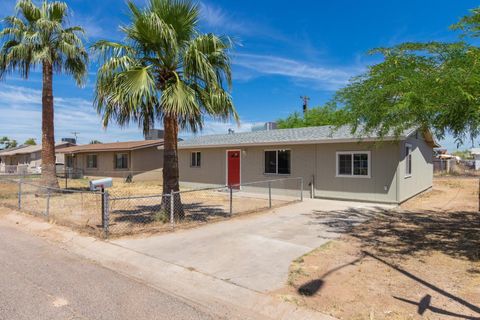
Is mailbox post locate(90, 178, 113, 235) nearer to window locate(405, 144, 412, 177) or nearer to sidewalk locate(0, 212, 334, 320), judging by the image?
sidewalk locate(0, 212, 334, 320)

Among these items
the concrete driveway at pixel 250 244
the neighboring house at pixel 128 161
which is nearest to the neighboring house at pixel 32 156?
the neighboring house at pixel 128 161

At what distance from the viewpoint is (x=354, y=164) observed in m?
13.3

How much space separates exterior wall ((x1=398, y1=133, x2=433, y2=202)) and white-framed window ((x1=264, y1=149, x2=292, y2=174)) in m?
4.74

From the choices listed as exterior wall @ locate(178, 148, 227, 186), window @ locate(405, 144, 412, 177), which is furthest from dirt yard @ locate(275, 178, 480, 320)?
exterior wall @ locate(178, 148, 227, 186)

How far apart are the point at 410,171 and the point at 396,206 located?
2.93 meters

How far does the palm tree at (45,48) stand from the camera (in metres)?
14.5

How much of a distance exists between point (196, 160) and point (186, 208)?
322 inches

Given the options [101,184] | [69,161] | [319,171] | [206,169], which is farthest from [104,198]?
[69,161]

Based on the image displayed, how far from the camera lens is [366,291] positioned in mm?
4480

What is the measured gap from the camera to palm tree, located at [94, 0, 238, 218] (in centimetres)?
766

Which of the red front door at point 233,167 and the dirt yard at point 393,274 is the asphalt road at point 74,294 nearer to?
the dirt yard at point 393,274

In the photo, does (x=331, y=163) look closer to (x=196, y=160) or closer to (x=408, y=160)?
(x=408, y=160)

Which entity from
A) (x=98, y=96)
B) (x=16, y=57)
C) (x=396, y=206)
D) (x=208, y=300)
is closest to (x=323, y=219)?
(x=396, y=206)

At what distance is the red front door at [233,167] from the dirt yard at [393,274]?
8956mm
